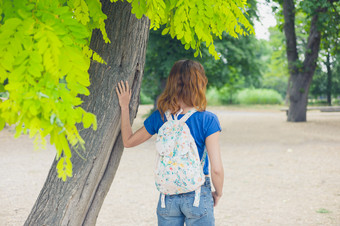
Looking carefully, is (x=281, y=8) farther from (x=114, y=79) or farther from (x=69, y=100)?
(x=69, y=100)

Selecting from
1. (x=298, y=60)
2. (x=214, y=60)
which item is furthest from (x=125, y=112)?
(x=298, y=60)

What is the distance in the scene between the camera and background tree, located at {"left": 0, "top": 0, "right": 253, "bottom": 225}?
1.59 metres

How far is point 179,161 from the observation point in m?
2.58

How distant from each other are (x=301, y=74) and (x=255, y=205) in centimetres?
1271

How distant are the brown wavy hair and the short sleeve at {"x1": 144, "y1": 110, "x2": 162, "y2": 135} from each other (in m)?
0.14

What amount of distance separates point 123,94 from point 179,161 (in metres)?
0.82

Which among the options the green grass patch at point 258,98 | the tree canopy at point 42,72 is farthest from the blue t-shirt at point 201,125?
the green grass patch at point 258,98

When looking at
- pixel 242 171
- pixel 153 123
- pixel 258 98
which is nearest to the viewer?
pixel 153 123

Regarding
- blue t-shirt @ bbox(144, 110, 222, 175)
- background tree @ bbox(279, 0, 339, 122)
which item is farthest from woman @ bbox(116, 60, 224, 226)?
background tree @ bbox(279, 0, 339, 122)

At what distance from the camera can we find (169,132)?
2621mm

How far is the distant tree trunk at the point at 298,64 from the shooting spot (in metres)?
16.9

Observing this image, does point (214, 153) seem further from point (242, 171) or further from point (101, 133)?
point (242, 171)

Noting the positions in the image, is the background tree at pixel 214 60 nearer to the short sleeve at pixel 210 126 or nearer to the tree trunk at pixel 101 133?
the tree trunk at pixel 101 133

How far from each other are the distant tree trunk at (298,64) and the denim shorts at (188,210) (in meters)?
15.5
